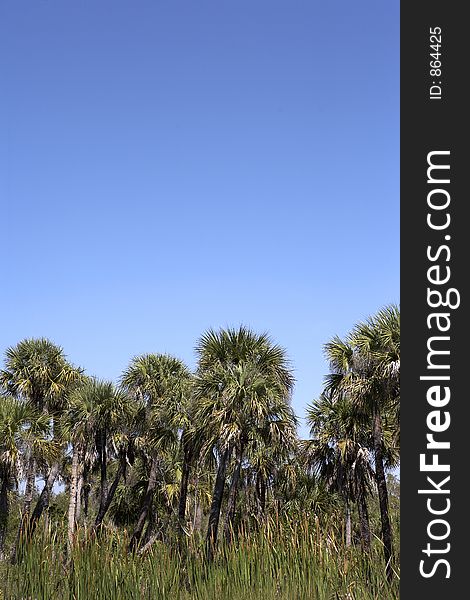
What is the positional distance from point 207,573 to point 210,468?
64.7ft

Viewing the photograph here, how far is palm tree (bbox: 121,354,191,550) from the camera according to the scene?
117ft

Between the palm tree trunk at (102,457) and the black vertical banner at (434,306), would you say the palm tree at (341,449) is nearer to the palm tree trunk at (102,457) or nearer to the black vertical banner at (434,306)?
the palm tree trunk at (102,457)

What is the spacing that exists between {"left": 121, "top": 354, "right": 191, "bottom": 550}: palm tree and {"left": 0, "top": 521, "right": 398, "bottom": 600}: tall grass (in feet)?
78.9

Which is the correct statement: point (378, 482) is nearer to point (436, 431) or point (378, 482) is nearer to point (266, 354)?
point (266, 354)

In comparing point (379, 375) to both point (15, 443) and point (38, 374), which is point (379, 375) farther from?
point (38, 374)

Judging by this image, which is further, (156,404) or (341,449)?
(156,404)

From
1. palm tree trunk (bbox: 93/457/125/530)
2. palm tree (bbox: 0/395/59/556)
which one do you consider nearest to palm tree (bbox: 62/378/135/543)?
palm tree trunk (bbox: 93/457/125/530)

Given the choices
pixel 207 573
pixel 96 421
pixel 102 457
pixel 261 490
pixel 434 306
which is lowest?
pixel 207 573

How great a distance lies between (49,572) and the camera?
32.6ft

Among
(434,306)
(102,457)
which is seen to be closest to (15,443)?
(102,457)

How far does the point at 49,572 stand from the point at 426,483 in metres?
6.23

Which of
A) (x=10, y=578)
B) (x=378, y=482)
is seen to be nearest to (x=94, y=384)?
(x=378, y=482)

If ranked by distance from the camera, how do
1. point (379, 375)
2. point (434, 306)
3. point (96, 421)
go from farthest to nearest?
point (96, 421) → point (379, 375) → point (434, 306)

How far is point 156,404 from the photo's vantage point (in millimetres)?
37000
